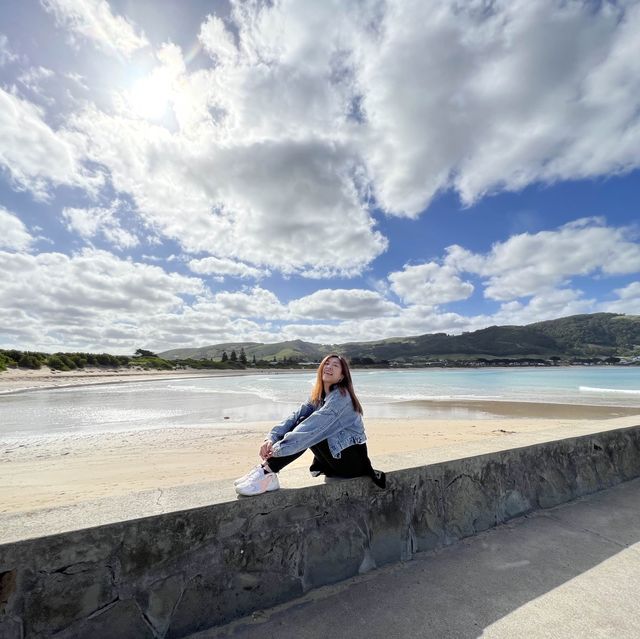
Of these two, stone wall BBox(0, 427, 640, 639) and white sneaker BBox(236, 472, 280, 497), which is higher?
white sneaker BBox(236, 472, 280, 497)

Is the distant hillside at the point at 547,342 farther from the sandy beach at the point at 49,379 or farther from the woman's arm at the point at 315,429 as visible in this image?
the woman's arm at the point at 315,429

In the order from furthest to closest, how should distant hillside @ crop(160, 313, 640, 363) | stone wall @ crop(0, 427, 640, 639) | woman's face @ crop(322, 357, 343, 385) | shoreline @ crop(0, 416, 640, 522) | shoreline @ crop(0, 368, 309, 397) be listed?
distant hillside @ crop(160, 313, 640, 363), shoreline @ crop(0, 368, 309, 397), shoreline @ crop(0, 416, 640, 522), woman's face @ crop(322, 357, 343, 385), stone wall @ crop(0, 427, 640, 639)

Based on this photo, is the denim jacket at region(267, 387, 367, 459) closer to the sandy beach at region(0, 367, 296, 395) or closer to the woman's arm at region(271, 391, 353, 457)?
the woman's arm at region(271, 391, 353, 457)

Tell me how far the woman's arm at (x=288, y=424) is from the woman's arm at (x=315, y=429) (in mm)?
264

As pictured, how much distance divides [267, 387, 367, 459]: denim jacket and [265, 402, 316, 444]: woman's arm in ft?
0.16

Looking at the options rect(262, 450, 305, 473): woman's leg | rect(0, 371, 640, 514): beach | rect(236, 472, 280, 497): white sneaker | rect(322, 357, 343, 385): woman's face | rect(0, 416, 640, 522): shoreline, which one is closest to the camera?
rect(236, 472, 280, 497): white sneaker

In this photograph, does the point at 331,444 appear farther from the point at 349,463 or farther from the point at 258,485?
the point at 258,485

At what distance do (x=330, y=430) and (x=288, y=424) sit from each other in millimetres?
437

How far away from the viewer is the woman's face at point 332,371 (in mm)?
2871

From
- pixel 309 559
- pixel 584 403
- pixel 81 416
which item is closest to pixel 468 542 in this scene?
pixel 309 559

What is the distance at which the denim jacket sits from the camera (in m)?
2.43

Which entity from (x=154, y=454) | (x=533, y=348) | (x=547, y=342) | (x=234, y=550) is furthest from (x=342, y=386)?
(x=547, y=342)

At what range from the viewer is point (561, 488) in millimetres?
3408

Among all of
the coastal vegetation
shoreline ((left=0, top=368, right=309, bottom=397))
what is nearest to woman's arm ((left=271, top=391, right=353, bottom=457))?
shoreline ((left=0, top=368, right=309, bottom=397))
